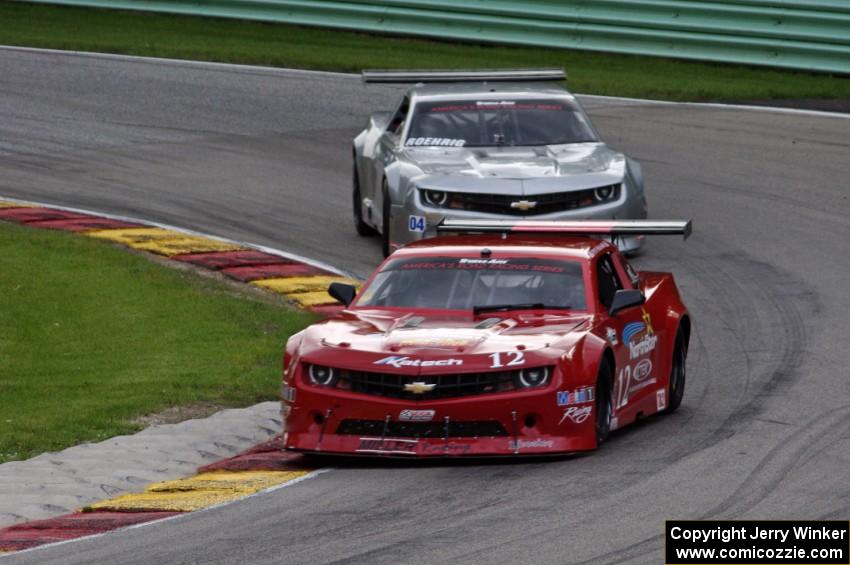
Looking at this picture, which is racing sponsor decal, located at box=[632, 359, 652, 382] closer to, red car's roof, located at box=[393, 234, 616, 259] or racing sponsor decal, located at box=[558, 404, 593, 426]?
red car's roof, located at box=[393, 234, 616, 259]

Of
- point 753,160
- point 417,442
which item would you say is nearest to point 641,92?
point 753,160

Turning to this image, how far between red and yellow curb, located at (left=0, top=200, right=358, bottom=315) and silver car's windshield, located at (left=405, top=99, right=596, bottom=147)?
1.86 meters

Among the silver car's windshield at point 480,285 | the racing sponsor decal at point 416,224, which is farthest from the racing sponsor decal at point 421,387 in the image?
the racing sponsor decal at point 416,224

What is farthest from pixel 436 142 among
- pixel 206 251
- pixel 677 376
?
pixel 677 376

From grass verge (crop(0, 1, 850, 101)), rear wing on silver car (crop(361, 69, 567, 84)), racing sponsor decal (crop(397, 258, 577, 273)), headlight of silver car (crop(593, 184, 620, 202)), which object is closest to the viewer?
racing sponsor decal (crop(397, 258, 577, 273))

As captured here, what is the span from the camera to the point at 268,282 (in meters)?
16.6

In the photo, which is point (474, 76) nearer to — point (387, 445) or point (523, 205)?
point (523, 205)

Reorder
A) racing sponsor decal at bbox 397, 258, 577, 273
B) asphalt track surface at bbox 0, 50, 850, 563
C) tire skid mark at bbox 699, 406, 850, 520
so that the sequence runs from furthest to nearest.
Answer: racing sponsor decal at bbox 397, 258, 577, 273, tire skid mark at bbox 699, 406, 850, 520, asphalt track surface at bbox 0, 50, 850, 563

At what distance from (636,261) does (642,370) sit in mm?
5945

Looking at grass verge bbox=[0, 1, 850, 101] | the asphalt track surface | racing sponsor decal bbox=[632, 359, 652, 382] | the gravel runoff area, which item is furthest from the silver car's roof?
grass verge bbox=[0, 1, 850, 101]

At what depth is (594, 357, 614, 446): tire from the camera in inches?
414

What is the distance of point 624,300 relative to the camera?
11.2 m

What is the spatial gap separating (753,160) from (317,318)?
824 cm

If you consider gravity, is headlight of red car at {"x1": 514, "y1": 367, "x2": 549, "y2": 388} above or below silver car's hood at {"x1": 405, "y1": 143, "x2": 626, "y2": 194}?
above
